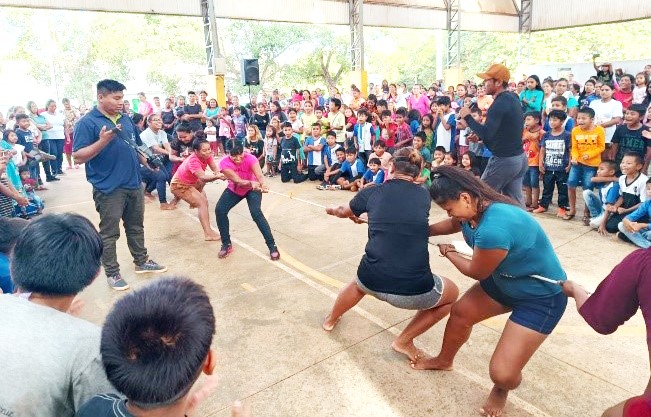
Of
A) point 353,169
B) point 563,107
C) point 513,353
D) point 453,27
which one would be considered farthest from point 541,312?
point 453,27

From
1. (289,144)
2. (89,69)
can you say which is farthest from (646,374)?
(89,69)

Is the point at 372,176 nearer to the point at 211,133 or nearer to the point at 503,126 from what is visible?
the point at 503,126

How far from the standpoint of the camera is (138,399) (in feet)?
3.53

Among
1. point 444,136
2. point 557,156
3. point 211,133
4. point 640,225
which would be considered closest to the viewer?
point 640,225

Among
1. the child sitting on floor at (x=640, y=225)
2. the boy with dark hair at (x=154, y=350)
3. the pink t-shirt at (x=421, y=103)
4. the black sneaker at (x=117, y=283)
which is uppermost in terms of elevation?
the pink t-shirt at (x=421, y=103)

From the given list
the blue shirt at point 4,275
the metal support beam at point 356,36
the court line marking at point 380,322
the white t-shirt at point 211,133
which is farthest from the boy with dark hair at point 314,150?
the metal support beam at point 356,36

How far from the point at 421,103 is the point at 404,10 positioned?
861 centimetres

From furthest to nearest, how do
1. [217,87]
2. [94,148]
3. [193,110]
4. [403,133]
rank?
[217,87] < [193,110] < [403,133] < [94,148]

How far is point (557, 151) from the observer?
6188 millimetres

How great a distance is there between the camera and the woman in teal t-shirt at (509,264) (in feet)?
7.47

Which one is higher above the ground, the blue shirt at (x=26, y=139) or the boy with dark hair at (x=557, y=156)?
the blue shirt at (x=26, y=139)

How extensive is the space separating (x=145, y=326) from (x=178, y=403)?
229 mm

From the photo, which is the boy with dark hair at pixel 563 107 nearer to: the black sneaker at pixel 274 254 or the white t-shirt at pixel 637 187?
the white t-shirt at pixel 637 187

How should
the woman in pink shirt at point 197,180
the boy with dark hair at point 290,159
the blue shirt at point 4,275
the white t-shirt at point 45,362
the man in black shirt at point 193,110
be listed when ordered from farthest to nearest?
the man in black shirt at point 193,110 → the boy with dark hair at point 290,159 → the woman in pink shirt at point 197,180 → the blue shirt at point 4,275 → the white t-shirt at point 45,362
